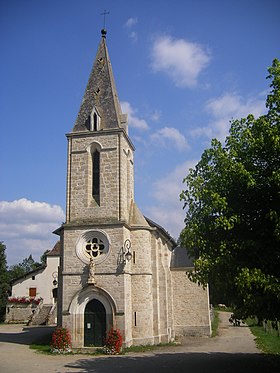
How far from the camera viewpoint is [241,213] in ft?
42.0

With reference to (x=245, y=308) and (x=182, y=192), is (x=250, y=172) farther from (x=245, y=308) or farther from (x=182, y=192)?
(x=245, y=308)

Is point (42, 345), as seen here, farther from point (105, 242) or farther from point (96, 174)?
point (96, 174)

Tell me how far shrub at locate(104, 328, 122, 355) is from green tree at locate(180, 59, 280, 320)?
8.09 m

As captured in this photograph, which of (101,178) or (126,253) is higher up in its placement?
(101,178)

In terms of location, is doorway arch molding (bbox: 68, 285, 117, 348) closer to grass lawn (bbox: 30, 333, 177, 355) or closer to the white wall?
grass lawn (bbox: 30, 333, 177, 355)

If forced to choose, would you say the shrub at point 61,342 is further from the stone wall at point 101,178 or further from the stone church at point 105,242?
the stone wall at point 101,178

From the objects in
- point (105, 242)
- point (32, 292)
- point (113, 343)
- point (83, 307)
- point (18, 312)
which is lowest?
point (113, 343)

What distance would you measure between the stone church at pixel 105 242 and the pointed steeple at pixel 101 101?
68mm

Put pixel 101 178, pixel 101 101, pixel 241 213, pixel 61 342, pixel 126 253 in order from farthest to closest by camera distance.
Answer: pixel 101 101 < pixel 101 178 < pixel 126 253 < pixel 61 342 < pixel 241 213

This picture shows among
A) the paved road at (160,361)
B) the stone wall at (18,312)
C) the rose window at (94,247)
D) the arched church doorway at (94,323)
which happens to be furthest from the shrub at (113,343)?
the stone wall at (18,312)

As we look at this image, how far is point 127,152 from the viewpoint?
25.8 m

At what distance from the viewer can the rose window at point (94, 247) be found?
73.5 ft

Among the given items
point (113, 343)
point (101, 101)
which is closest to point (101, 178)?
point (101, 101)

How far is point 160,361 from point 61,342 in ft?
19.8
